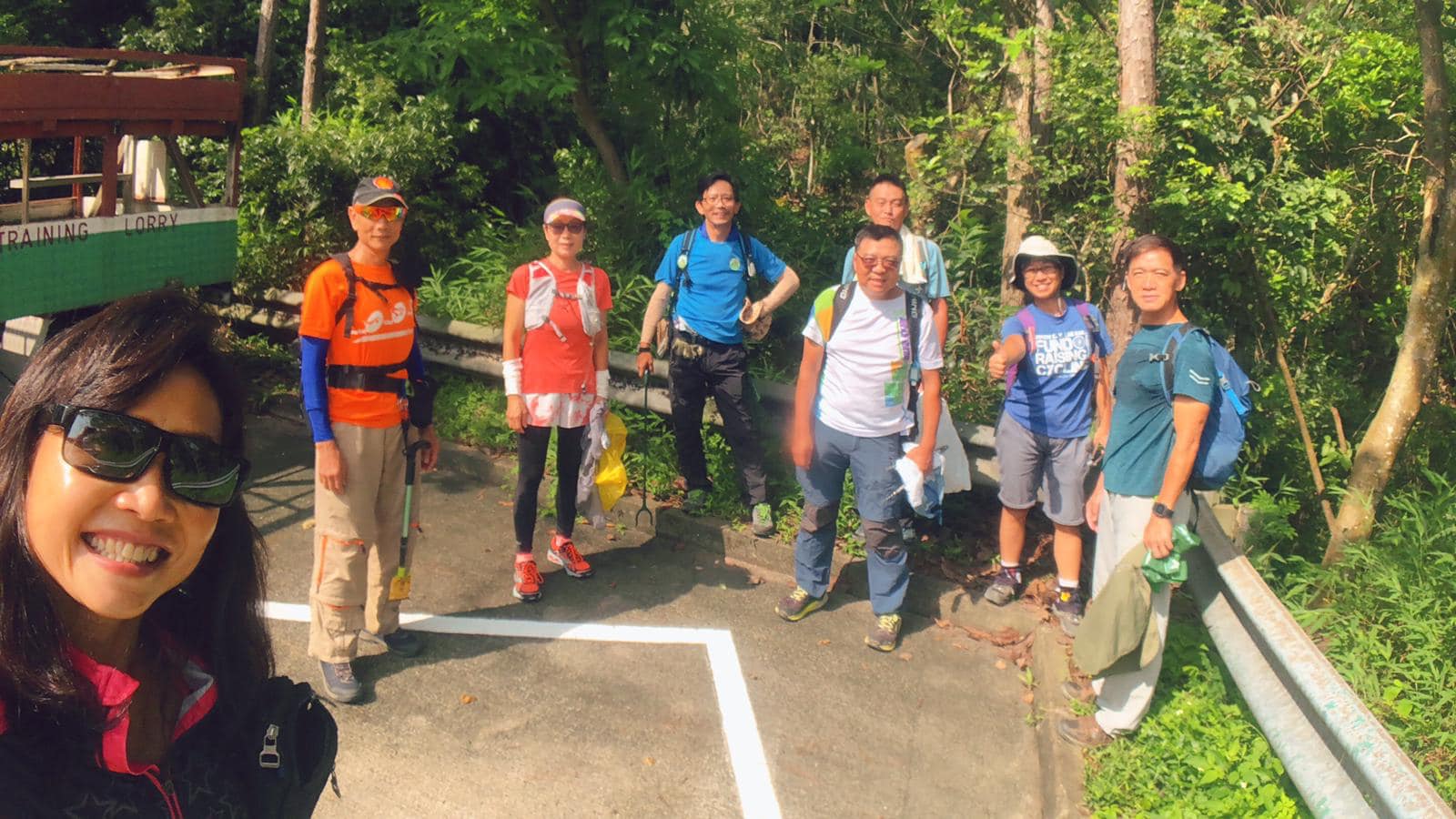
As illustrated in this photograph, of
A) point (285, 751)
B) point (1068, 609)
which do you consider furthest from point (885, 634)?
point (285, 751)

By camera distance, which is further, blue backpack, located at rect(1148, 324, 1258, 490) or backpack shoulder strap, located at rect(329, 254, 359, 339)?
backpack shoulder strap, located at rect(329, 254, 359, 339)

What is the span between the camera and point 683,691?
4.69 m

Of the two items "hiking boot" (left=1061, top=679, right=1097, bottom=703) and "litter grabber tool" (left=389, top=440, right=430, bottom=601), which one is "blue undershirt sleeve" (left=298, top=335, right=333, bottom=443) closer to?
"litter grabber tool" (left=389, top=440, right=430, bottom=601)

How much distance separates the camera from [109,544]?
147 cm

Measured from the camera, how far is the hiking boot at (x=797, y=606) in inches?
211

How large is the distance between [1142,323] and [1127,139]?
1424 millimetres

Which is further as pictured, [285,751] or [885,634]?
[885,634]

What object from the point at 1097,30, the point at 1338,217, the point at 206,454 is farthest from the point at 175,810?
the point at 1097,30

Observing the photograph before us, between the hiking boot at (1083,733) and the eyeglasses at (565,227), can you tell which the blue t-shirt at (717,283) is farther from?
the hiking boot at (1083,733)

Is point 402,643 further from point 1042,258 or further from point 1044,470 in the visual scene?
point 1042,258

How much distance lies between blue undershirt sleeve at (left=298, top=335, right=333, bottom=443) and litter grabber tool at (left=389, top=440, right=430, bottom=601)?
447 mm

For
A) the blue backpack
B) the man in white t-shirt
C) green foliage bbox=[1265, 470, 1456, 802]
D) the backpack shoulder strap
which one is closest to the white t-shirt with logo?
the man in white t-shirt

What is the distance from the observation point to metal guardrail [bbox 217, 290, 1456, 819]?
2.54 metres

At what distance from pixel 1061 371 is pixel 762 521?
74.1 inches
